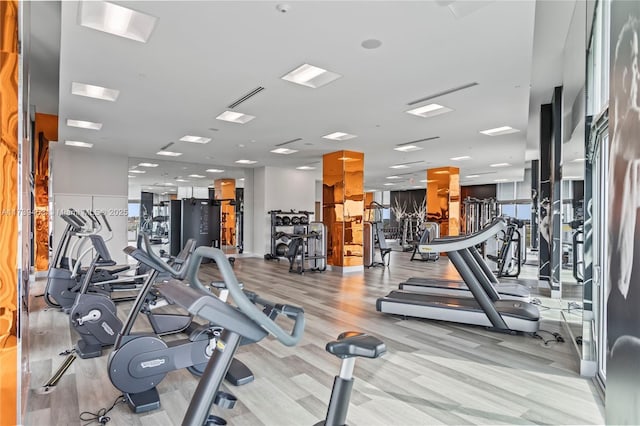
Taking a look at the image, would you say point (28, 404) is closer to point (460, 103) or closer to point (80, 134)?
point (460, 103)

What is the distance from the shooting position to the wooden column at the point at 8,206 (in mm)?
1764

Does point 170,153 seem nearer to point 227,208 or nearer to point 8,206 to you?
point 227,208

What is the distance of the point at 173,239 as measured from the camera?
1090 centimetres

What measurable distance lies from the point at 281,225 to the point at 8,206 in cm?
1010

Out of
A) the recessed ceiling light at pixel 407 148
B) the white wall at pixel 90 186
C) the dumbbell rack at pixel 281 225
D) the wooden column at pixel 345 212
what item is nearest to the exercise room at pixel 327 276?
the recessed ceiling light at pixel 407 148

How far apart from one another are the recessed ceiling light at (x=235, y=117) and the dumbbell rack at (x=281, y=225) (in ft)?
16.0

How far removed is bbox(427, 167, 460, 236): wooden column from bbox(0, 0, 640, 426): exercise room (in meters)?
4.23

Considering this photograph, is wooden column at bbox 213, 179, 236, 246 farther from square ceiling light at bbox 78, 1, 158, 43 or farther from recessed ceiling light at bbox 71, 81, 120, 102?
square ceiling light at bbox 78, 1, 158, 43

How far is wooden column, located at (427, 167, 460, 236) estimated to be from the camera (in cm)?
1255

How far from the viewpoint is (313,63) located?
4.24 metres

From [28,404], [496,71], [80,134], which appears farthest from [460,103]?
[80,134]

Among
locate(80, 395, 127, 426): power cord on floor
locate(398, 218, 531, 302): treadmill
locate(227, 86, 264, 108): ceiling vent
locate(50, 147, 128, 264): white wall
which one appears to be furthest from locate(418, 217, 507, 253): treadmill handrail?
locate(50, 147, 128, 264): white wall

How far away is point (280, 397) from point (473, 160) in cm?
1032

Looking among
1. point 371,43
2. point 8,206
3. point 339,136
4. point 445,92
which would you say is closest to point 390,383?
point 8,206
